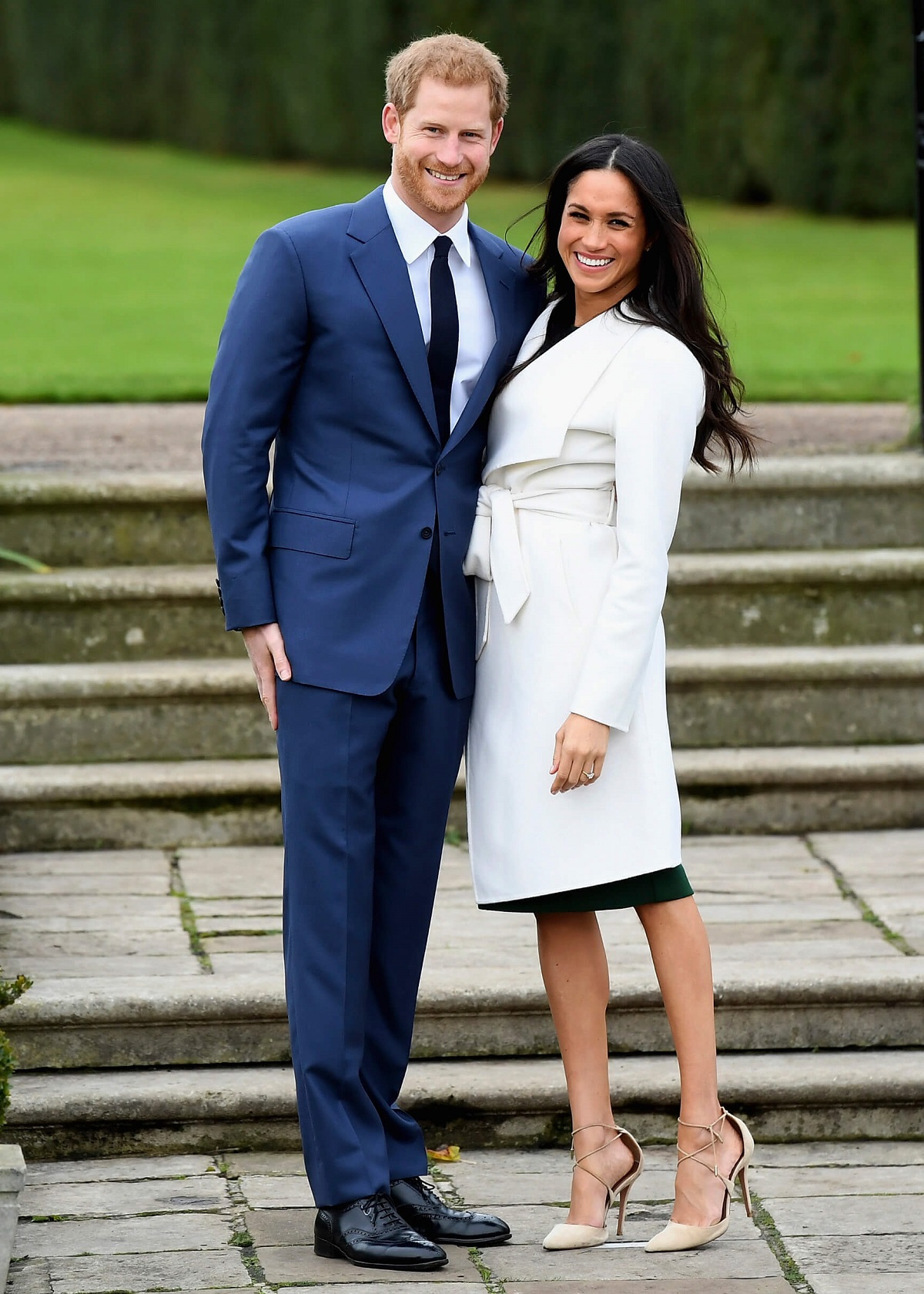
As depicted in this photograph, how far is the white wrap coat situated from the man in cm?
7

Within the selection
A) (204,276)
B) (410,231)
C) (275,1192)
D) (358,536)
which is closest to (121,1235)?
(275,1192)

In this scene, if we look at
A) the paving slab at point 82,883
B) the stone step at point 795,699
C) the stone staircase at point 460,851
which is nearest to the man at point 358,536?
the stone staircase at point 460,851

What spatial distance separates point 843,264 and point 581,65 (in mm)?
4299

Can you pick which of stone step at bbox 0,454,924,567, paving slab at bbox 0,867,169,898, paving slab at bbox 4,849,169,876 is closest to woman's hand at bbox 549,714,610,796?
paving slab at bbox 0,867,169,898

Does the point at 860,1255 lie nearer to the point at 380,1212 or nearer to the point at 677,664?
the point at 380,1212

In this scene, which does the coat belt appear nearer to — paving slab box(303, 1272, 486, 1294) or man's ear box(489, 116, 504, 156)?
man's ear box(489, 116, 504, 156)

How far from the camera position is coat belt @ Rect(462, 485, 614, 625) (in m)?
2.82

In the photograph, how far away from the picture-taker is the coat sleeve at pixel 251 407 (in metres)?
2.74

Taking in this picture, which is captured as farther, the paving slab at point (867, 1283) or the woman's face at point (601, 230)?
the woman's face at point (601, 230)

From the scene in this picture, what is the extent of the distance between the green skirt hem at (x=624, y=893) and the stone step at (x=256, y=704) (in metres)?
1.97

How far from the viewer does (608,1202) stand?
2873mm

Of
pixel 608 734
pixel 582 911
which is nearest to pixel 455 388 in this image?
pixel 608 734

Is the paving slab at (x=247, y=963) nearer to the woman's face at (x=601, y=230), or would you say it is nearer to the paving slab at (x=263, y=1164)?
the paving slab at (x=263, y=1164)

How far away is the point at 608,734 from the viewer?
278 cm
